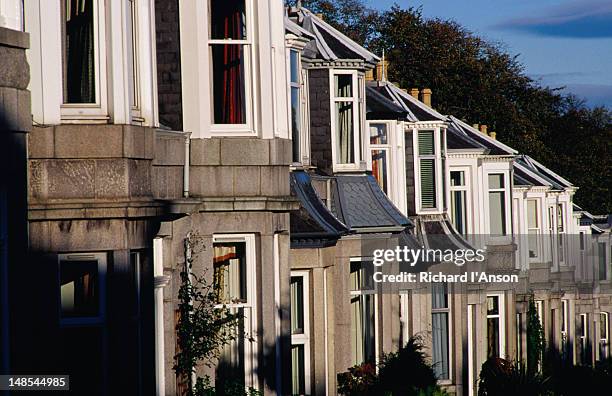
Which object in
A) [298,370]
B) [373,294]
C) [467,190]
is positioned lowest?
[298,370]

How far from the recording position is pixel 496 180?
37.1 meters

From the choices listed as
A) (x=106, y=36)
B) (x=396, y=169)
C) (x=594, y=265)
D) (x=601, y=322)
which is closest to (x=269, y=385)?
(x=106, y=36)

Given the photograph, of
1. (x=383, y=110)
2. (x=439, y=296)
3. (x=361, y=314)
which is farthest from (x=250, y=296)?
(x=439, y=296)

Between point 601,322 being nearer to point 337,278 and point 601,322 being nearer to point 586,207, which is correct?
point 586,207

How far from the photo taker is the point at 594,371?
3706 centimetres

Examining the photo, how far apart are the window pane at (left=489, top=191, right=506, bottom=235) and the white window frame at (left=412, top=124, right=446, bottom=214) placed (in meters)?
5.86

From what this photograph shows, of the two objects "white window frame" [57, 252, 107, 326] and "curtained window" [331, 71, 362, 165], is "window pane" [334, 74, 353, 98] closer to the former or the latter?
"curtained window" [331, 71, 362, 165]

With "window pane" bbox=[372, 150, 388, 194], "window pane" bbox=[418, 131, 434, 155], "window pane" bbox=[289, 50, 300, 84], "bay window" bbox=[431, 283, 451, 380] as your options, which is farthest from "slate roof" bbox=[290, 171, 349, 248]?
"bay window" bbox=[431, 283, 451, 380]

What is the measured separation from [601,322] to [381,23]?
17.1m

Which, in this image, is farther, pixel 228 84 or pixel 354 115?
pixel 354 115

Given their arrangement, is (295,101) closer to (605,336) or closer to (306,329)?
(306,329)

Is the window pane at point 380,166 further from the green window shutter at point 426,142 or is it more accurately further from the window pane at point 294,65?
the window pane at point 294,65

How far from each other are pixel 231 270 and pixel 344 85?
8909 millimetres

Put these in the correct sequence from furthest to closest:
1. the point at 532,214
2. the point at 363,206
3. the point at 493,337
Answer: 1. the point at 532,214
2. the point at 493,337
3. the point at 363,206
